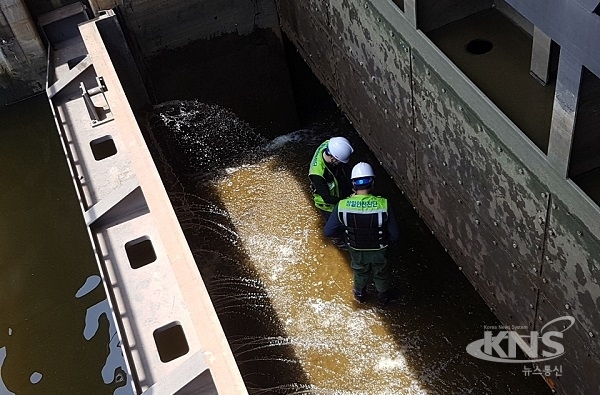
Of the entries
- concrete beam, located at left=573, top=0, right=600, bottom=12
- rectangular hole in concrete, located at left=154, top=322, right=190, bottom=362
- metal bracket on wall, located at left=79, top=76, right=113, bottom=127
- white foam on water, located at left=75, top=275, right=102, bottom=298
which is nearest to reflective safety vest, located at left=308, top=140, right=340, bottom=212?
rectangular hole in concrete, located at left=154, top=322, right=190, bottom=362

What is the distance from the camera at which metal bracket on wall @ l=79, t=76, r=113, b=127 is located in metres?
6.88

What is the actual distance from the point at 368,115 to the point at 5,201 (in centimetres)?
515

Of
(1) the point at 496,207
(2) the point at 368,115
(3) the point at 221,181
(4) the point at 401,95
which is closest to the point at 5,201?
(3) the point at 221,181

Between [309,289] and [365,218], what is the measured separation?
1559 mm

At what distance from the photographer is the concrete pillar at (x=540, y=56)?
14.7 feet

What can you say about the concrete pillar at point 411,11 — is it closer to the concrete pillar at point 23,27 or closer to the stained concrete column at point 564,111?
the stained concrete column at point 564,111

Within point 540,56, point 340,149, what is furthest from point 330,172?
point 540,56

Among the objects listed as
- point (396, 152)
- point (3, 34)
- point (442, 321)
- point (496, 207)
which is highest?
point (3, 34)

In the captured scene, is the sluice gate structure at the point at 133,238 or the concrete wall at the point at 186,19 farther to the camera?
the concrete wall at the point at 186,19

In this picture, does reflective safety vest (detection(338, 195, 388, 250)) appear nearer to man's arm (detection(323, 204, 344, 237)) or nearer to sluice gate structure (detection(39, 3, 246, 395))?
man's arm (detection(323, 204, 344, 237))

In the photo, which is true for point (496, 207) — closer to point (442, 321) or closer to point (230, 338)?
point (442, 321)

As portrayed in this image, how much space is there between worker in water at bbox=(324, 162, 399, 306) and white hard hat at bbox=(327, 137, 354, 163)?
46cm

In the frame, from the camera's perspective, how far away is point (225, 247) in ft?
24.8

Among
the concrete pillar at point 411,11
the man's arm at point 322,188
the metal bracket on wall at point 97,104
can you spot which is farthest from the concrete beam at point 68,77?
the concrete pillar at point 411,11
